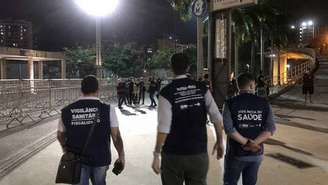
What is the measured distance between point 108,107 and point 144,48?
71.3 metres

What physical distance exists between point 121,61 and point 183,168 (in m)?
57.0

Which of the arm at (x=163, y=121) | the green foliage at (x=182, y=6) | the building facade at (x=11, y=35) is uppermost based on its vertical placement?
the building facade at (x=11, y=35)

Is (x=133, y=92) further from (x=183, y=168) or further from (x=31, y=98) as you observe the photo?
(x=183, y=168)

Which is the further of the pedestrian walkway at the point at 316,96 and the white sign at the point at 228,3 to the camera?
the pedestrian walkway at the point at 316,96

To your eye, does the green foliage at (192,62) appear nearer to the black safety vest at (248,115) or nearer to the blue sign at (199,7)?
the black safety vest at (248,115)

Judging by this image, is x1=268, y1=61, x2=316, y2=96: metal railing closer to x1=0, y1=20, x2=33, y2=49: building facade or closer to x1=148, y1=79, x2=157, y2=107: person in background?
x1=148, y1=79, x2=157, y2=107: person in background

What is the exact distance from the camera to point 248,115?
556 cm

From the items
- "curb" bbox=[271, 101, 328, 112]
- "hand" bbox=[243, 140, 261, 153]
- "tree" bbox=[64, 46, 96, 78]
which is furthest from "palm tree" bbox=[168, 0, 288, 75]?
"hand" bbox=[243, 140, 261, 153]

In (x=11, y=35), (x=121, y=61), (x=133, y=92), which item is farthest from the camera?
(x=11, y=35)

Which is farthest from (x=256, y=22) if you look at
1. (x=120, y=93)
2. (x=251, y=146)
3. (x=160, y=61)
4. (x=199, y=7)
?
(x=160, y=61)

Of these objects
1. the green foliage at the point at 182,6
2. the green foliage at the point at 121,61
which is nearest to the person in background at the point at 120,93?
the green foliage at the point at 182,6

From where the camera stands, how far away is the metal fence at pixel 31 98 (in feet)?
57.4

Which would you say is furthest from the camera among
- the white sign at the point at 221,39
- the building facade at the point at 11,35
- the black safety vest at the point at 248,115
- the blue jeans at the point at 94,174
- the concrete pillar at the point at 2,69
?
the building facade at the point at 11,35

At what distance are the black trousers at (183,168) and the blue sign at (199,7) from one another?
34.0 feet
